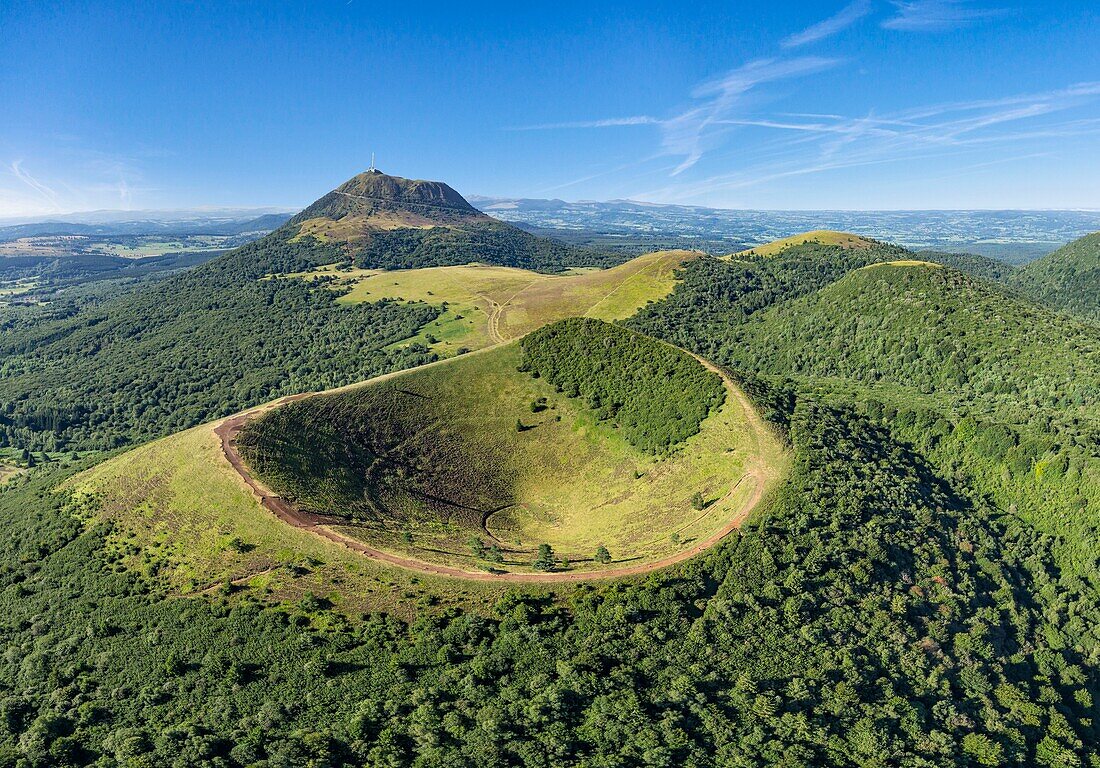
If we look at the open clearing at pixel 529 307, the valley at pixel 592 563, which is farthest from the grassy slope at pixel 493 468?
the open clearing at pixel 529 307

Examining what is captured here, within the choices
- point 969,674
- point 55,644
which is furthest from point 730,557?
point 55,644

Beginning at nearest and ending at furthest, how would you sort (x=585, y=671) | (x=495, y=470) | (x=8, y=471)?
(x=585, y=671) → (x=495, y=470) → (x=8, y=471)

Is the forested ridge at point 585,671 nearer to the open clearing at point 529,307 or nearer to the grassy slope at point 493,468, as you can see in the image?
the grassy slope at point 493,468

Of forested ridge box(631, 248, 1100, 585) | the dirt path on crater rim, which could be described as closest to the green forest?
the dirt path on crater rim

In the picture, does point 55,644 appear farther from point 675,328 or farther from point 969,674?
point 675,328

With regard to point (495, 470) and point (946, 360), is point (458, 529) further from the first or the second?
point (946, 360)

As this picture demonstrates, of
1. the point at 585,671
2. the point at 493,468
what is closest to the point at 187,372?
the point at 493,468
